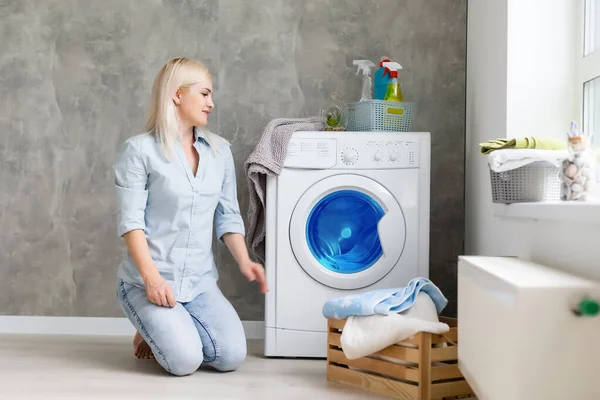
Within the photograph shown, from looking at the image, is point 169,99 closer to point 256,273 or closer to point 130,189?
point 130,189

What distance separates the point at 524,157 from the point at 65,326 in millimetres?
2298

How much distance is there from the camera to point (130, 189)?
104 inches

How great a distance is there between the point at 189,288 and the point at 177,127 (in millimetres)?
576

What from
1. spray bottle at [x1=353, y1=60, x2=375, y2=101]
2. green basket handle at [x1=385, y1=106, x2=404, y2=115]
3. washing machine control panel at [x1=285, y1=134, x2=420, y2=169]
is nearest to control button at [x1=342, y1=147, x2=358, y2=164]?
washing machine control panel at [x1=285, y1=134, x2=420, y2=169]

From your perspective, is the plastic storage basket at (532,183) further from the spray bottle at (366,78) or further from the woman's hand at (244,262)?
the spray bottle at (366,78)

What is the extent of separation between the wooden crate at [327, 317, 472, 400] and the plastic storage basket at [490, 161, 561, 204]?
471 millimetres

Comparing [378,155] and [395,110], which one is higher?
[395,110]

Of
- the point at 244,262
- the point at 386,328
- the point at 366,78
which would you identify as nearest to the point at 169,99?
the point at 244,262

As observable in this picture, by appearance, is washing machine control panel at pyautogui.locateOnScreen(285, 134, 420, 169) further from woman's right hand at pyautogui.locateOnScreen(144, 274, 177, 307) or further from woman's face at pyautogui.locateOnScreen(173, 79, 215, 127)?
woman's right hand at pyautogui.locateOnScreen(144, 274, 177, 307)

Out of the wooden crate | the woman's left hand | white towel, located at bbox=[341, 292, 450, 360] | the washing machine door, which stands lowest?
the wooden crate

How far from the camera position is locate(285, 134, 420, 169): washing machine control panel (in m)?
2.91

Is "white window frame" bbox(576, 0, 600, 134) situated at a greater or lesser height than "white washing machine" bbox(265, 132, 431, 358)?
greater

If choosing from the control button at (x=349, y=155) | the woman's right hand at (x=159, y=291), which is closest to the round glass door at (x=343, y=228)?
the control button at (x=349, y=155)

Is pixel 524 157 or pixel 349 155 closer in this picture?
pixel 524 157
